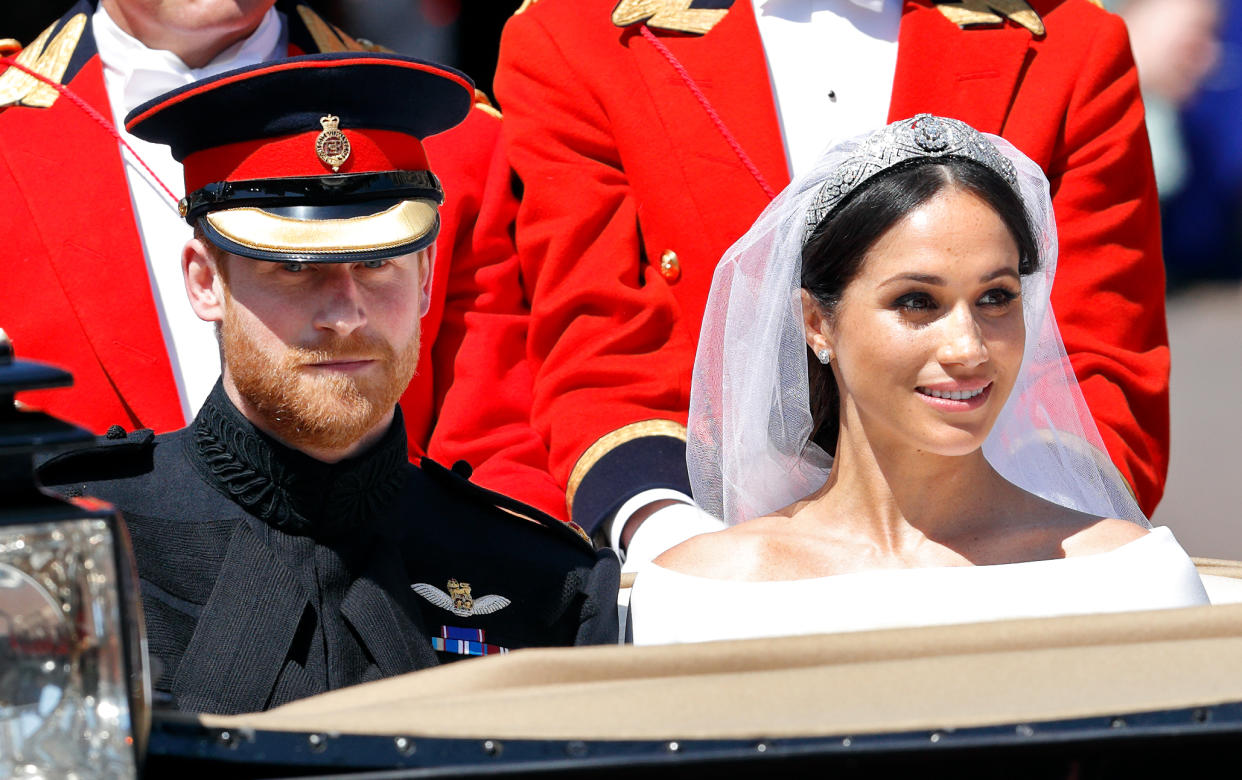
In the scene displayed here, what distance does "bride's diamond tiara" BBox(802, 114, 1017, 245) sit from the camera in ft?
6.91

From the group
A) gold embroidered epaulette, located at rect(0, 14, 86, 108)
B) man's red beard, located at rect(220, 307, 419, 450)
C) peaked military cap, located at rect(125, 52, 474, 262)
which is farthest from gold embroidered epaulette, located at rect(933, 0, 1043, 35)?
gold embroidered epaulette, located at rect(0, 14, 86, 108)

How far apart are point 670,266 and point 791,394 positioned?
596 millimetres

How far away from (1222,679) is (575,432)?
138 cm

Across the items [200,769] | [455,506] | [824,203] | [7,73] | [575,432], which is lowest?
[200,769]

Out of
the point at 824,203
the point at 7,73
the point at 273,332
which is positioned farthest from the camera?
the point at 7,73

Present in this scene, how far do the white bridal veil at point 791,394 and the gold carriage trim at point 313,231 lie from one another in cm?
50

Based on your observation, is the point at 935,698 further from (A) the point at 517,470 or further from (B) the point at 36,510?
(A) the point at 517,470

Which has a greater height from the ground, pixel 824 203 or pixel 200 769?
pixel 824 203

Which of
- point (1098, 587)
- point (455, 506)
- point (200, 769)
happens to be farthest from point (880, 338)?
point (200, 769)

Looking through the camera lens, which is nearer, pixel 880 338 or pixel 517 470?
pixel 880 338

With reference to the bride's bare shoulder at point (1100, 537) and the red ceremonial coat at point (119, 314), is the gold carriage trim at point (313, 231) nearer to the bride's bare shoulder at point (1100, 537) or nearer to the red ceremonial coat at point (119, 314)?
the red ceremonial coat at point (119, 314)

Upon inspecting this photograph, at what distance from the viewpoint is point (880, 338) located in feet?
6.75

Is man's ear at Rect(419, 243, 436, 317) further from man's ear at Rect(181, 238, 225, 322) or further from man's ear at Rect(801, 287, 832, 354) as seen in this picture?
man's ear at Rect(801, 287, 832, 354)

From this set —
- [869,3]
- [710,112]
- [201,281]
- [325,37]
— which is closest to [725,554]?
[201,281]
